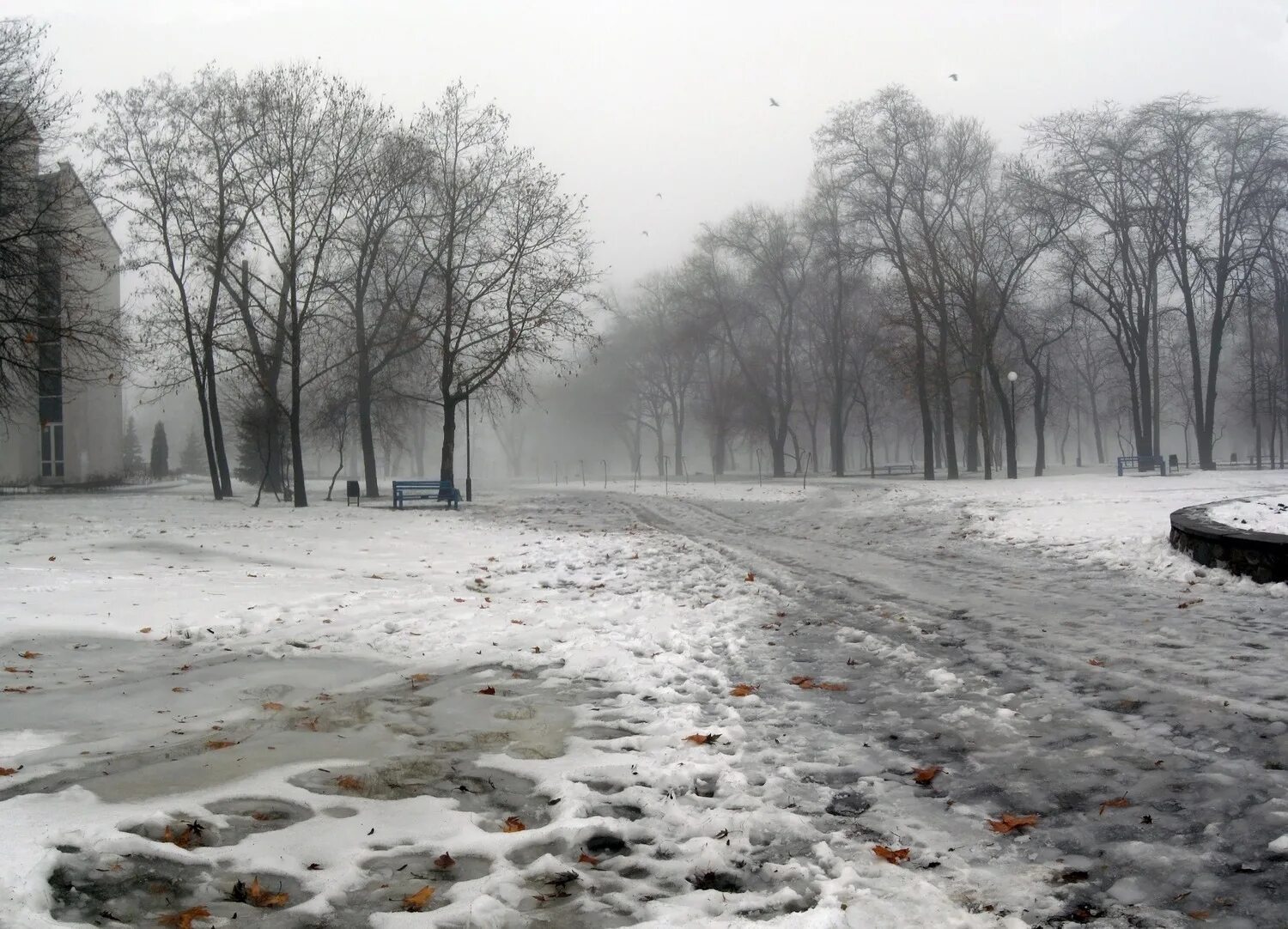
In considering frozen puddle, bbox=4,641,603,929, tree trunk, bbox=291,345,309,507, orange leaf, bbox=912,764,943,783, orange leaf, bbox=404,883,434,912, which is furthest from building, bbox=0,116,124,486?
orange leaf, bbox=912,764,943,783

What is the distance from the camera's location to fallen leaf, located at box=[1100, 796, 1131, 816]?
3781mm

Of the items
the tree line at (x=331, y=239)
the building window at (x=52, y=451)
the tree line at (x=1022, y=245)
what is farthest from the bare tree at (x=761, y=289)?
the building window at (x=52, y=451)

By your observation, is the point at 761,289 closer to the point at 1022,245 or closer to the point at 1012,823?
the point at 1022,245

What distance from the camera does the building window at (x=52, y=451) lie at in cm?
4306

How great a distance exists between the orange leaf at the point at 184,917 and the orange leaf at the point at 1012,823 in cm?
295

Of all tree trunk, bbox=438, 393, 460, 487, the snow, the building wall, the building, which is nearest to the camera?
the snow

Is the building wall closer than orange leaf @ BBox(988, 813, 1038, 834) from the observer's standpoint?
No

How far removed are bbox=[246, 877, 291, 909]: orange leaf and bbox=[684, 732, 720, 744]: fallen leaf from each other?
7.68 ft

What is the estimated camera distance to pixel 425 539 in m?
16.9

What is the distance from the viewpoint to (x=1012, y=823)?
3.69 meters

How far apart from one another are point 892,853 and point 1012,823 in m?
0.62

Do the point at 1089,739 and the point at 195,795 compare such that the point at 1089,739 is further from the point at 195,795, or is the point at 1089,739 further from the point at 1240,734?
the point at 195,795

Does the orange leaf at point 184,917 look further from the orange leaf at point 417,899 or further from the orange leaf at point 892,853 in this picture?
the orange leaf at point 892,853

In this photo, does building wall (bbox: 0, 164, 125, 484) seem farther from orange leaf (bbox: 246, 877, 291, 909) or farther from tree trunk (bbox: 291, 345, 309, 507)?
orange leaf (bbox: 246, 877, 291, 909)
